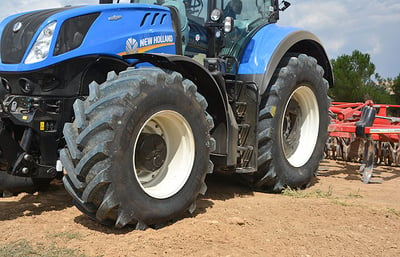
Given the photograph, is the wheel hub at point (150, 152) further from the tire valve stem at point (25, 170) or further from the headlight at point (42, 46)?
the headlight at point (42, 46)

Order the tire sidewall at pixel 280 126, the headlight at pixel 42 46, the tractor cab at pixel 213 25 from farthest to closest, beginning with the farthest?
1. the tire sidewall at pixel 280 126
2. the tractor cab at pixel 213 25
3. the headlight at pixel 42 46

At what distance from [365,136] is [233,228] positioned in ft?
11.8

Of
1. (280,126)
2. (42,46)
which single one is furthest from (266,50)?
(42,46)

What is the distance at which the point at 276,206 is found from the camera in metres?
4.49

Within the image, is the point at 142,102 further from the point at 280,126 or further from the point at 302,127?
the point at 302,127

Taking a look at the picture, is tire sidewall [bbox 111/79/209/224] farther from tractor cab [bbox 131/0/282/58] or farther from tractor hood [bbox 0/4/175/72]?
tractor cab [bbox 131/0/282/58]

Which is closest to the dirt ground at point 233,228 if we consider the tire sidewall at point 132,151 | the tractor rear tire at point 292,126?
the tire sidewall at point 132,151

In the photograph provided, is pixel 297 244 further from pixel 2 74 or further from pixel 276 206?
pixel 2 74

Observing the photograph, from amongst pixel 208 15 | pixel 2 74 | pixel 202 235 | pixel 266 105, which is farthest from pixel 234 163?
pixel 2 74

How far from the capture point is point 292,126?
5879mm

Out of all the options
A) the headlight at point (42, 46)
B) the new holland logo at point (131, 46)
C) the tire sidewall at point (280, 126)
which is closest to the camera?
the headlight at point (42, 46)

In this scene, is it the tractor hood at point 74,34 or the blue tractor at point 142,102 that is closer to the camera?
the blue tractor at point 142,102

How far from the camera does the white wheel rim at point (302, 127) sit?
5742 mm

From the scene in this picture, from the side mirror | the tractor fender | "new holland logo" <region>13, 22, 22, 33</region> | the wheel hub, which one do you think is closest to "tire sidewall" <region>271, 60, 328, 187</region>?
the tractor fender
